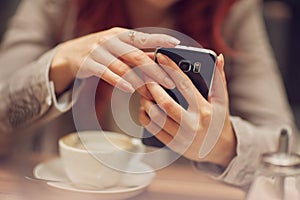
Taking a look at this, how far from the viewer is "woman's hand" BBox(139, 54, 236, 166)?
418 mm

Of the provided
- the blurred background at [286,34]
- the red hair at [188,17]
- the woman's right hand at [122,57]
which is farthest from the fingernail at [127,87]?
the blurred background at [286,34]

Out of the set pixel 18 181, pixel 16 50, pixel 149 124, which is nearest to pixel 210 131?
pixel 149 124

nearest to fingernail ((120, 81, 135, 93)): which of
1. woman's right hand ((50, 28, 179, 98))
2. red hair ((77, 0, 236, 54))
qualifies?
woman's right hand ((50, 28, 179, 98))

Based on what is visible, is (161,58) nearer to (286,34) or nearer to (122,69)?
(122,69)

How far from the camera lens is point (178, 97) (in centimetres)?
42

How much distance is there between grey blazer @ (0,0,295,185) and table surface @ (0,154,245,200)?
0.02 meters

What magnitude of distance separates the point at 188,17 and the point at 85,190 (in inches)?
12.0

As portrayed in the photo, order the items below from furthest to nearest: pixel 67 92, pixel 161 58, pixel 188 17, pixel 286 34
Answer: pixel 286 34
pixel 188 17
pixel 67 92
pixel 161 58

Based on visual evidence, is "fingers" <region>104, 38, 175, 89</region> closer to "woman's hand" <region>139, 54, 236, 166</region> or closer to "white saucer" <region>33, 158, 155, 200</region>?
"woman's hand" <region>139, 54, 236, 166</region>

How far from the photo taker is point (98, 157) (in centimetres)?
47

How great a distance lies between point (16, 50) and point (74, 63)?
210 millimetres

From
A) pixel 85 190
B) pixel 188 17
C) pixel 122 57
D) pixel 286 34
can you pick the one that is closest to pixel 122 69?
pixel 122 57

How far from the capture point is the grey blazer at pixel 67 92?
51cm

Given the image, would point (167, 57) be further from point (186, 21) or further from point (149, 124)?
point (186, 21)
